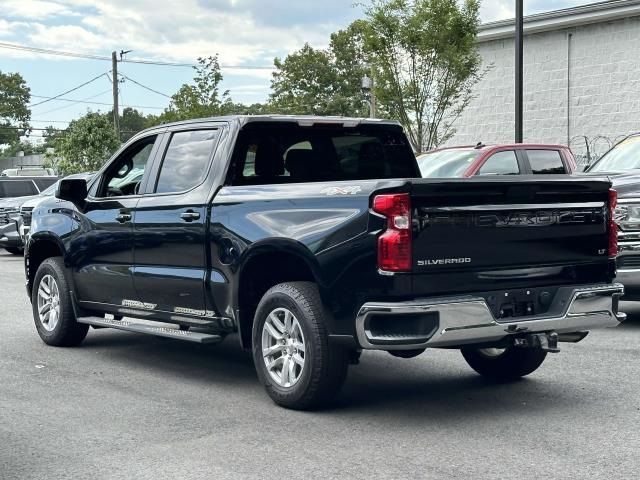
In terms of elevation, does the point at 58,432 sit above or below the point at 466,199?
below

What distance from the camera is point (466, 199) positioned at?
6211mm

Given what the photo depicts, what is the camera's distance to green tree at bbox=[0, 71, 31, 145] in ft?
351

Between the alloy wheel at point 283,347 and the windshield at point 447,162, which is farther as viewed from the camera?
the windshield at point 447,162

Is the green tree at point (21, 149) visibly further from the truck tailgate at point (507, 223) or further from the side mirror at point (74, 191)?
the truck tailgate at point (507, 223)

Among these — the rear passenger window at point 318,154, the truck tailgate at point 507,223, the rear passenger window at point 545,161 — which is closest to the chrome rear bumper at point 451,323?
the truck tailgate at point 507,223

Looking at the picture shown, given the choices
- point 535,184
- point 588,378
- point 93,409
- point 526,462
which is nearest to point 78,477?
point 93,409

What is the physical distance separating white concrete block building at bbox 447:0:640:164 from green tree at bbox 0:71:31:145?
83114 mm

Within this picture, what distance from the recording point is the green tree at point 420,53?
2425cm

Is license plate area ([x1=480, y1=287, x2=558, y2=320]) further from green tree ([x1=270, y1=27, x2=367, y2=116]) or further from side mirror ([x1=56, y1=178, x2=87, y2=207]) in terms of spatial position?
green tree ([x1=270, y1=27, x2=367, y2=116])

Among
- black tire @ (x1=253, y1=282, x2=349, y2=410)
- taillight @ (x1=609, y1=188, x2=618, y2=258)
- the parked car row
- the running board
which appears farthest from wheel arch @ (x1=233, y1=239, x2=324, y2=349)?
the parked car row

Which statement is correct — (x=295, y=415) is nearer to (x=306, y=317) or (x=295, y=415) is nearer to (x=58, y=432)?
(x=306, y=317)

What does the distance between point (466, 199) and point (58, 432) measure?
9.17 ft

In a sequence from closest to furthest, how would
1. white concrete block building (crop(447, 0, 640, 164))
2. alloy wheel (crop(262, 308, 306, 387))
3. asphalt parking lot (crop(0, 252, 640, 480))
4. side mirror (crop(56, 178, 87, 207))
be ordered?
asphalt parking lot (crop(0, 252, 640, 480))
alloy wheel (crop(262, 308, 306, 387))
side mirror (crop(56, 178, 87, 207))
white concrete block building (crop(447, 0, 640, 164))

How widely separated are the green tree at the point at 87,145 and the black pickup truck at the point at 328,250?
29.7 metres
